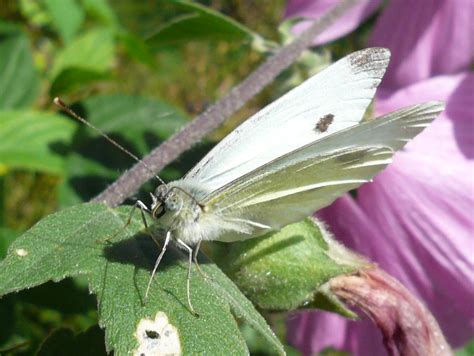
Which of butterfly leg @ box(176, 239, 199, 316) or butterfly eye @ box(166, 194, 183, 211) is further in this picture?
butterfly eye @ box(166, 194, 183, 211)

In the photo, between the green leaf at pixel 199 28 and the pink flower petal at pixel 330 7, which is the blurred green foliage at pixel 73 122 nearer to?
the green leaf at pixel 199 28

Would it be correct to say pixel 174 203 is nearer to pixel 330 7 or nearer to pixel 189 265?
pixel 189 265

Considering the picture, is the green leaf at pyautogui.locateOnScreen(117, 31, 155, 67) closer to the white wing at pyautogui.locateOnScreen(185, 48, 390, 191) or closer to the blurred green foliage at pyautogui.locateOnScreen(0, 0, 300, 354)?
the blurred green foliage at pyautogui.locateOnScreen(0, 0, 300, 354)

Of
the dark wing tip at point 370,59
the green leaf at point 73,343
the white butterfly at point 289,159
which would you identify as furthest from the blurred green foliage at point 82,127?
the dark wing tip at point 370,59

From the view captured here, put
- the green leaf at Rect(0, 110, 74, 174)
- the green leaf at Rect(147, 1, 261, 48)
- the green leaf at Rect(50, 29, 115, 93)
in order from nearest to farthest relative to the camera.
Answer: the green leaf at Rect(147, 1, 261, 48), the green leaf at Rect(0, 110, 74, 174), the green leaf at Rect(50, 29, 115, 93)

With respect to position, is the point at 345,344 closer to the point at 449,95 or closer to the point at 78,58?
the point at 449,95

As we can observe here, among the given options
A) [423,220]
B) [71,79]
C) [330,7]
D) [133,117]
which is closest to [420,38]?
[330,7]

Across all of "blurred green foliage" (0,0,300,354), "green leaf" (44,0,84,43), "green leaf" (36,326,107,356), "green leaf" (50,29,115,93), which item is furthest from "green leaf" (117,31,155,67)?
"green leaf" (36,326,107,356)
